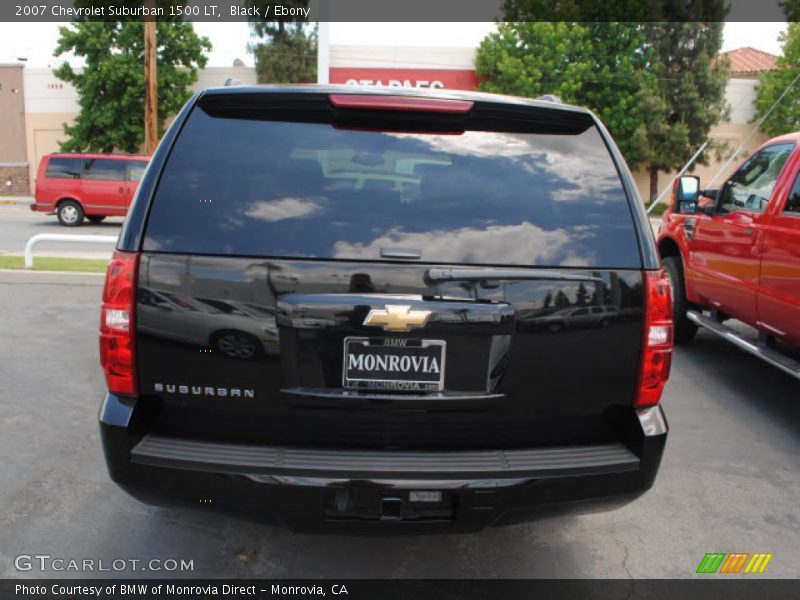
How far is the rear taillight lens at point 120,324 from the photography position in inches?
91.5

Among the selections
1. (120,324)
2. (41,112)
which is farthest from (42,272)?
(41,112)

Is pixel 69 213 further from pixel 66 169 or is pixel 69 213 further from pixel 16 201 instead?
pixel 16 201

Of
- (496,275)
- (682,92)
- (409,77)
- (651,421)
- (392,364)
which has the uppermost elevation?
(409,77)

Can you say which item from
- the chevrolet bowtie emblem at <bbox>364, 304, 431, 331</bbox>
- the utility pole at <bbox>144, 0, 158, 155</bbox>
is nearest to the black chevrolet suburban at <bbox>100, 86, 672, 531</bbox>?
the chevrolet bowtie emblem at <bbox>364, 304, 431, 331</bbox>

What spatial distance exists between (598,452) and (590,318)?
1.62 feet

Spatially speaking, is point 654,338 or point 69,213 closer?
point 654,338

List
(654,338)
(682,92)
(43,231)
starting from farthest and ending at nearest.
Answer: (682,92)
(43,231)
(654,338)

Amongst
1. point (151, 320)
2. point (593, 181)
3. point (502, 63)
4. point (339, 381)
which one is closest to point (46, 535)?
point (151, 320)

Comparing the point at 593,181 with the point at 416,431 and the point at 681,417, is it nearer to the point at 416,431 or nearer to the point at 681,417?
the point at 416,431

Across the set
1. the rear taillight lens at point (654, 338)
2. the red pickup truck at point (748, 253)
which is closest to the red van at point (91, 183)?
the red pickup truck at point (748, 253)

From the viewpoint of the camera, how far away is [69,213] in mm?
20531

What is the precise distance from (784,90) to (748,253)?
103 feet

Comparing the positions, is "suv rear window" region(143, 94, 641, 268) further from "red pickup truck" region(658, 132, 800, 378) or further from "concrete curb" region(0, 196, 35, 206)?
"concrete curb" region(0, 196, 35, 206)

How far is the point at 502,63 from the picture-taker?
31.0m
